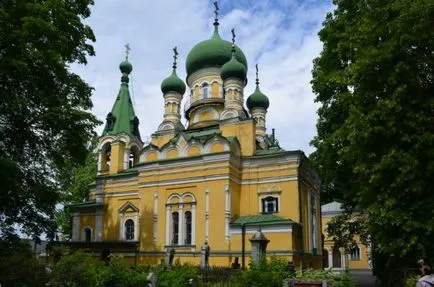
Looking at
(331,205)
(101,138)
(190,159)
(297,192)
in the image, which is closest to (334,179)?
(297,192)

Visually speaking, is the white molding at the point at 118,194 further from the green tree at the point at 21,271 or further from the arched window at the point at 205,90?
the green tree at the point at 21,271

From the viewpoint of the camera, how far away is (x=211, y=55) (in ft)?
94.8

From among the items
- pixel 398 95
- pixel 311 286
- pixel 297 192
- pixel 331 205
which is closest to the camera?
pixel 311 286

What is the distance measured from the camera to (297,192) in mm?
21625

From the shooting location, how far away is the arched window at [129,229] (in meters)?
25.2

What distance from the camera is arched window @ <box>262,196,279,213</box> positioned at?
22.2m

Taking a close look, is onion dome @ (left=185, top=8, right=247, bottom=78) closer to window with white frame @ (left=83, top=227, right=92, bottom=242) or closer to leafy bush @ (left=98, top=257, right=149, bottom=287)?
window with white frame @ (left=83, top=227, right=92, bottom=242)

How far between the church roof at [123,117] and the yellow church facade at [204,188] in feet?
0.41

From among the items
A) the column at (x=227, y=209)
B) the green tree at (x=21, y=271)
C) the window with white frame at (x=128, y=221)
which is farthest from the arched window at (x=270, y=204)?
the green tree at (x=21, y=271)

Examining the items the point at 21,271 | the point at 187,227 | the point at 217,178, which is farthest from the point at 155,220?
the point at 21,271

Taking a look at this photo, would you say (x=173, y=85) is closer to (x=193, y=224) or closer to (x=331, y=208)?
(x=193, y=224)

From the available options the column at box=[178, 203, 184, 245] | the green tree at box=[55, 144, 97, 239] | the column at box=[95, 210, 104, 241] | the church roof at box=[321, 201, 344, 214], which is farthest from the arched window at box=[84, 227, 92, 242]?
the church roof at box=[321, 201, 344, 214]

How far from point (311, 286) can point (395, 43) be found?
20.9 ft

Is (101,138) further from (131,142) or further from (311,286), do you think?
(311,286)
